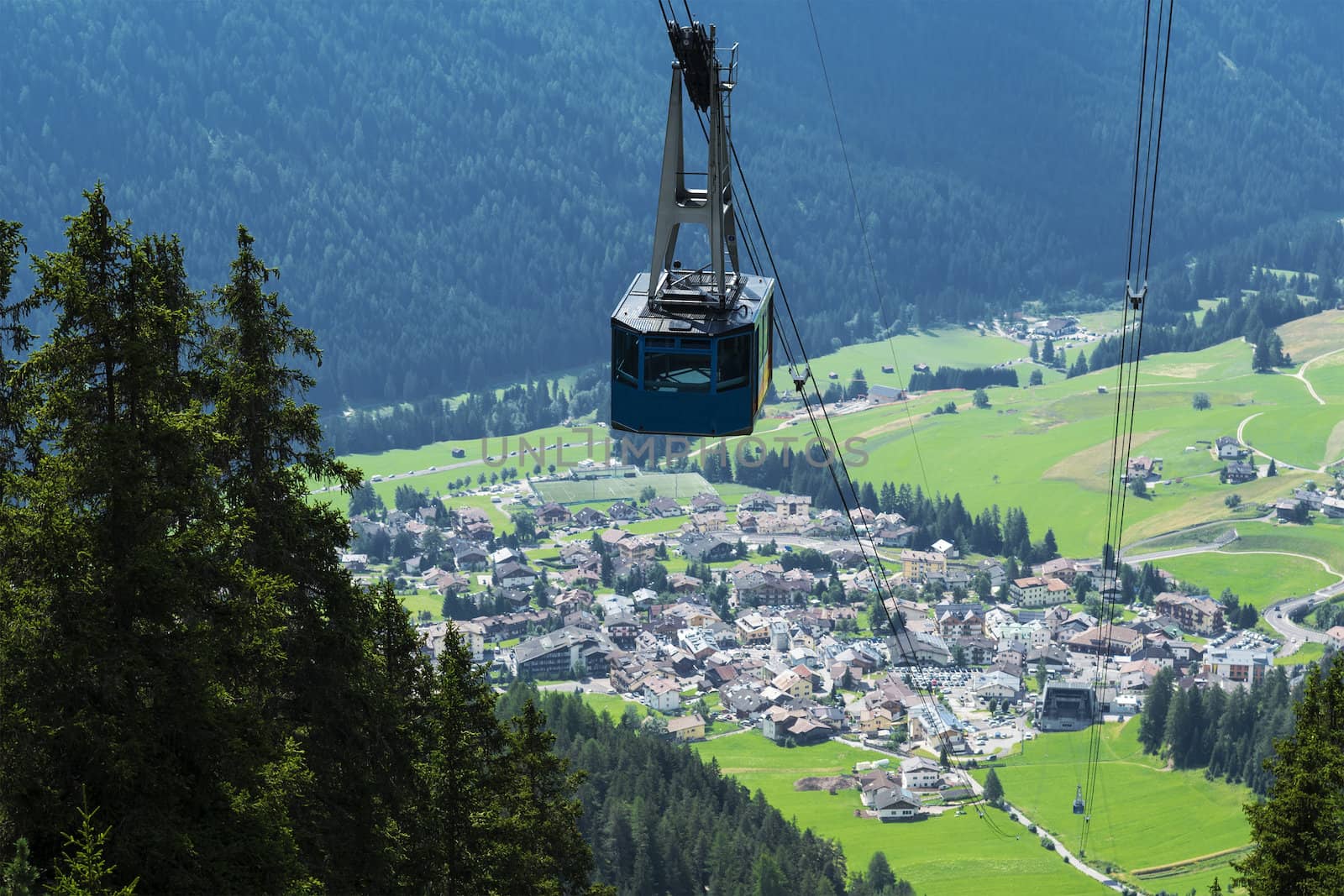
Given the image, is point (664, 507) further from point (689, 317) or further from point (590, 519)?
point (689, 317)

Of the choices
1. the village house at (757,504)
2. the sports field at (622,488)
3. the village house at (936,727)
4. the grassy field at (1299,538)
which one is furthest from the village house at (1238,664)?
the sports field at (622,488)

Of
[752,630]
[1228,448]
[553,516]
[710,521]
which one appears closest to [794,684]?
[752,630]

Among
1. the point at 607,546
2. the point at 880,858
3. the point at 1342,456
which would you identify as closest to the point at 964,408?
the point at 1342,456

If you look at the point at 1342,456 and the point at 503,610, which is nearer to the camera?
the point at 503,610

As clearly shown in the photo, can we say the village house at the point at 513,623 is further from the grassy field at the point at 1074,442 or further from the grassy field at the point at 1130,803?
the grassy field at the point at 1074,442

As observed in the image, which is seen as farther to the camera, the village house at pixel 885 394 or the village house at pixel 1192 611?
the village house at pixel 885 394

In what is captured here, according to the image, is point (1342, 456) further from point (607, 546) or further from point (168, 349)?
point (168, 349)

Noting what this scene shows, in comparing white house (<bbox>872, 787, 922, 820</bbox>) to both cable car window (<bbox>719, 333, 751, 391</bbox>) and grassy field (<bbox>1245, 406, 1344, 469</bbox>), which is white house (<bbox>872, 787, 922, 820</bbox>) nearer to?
cable car window (<bbox>719, 333, 751, 391</bbox>)
